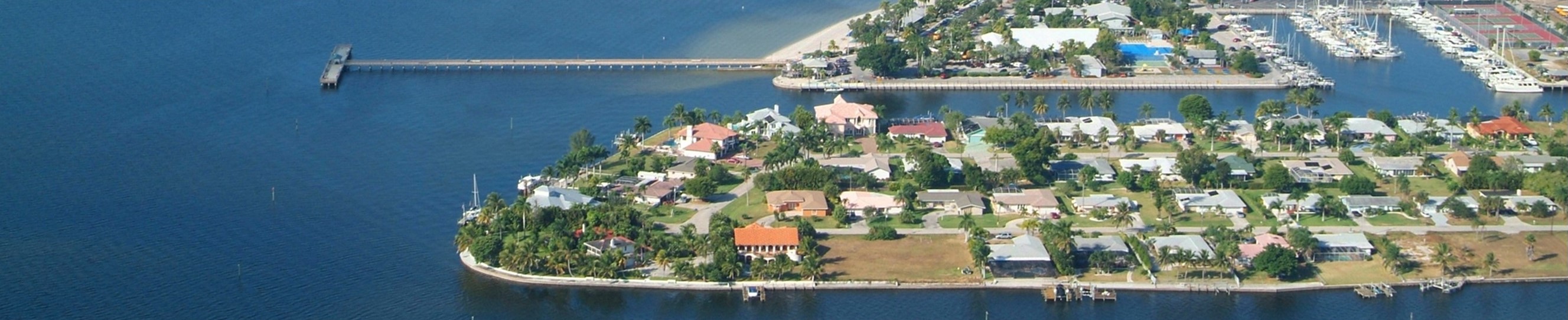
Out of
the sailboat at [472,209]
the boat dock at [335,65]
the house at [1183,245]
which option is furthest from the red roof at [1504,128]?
the boat dock at [335,65]

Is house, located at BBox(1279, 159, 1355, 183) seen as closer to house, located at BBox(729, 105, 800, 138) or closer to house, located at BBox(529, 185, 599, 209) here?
house, located at BBox(729, 105, 800, 138)

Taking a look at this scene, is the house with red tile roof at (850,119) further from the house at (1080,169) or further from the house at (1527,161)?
the house at (1527,161)

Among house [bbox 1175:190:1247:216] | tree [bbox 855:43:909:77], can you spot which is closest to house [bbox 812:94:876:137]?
tree [bbox 855:43:909:77]

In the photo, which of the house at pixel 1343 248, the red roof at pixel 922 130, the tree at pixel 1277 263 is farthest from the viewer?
the red roof at pixel 922 130

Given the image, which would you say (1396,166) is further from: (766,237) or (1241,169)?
(766,237)

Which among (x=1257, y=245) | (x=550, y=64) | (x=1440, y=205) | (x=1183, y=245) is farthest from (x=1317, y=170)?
(x=550, y=64)

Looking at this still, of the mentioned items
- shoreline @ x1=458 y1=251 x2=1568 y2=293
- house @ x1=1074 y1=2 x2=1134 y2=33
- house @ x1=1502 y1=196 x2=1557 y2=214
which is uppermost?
house @ x1=1074 y1=2 x2=1134 y2=33
